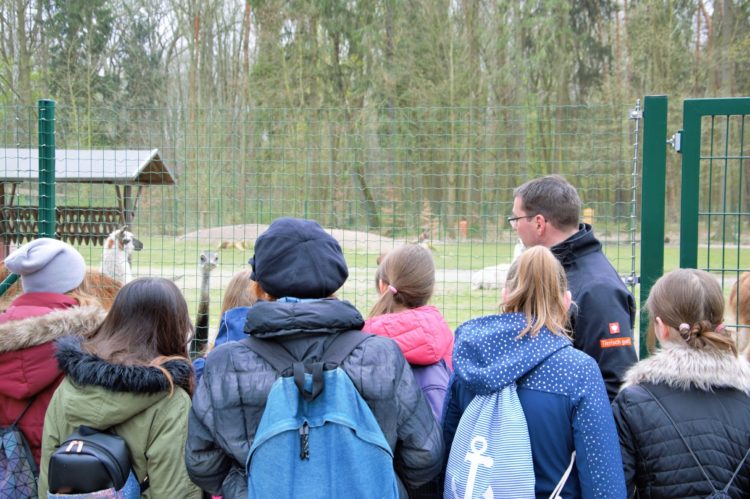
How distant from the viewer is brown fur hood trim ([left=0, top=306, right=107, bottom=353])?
2928 mm

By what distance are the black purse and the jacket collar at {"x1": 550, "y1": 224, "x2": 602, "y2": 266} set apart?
206cm

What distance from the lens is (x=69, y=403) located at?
2.65 m

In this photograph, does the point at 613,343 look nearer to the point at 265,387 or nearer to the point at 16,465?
the point at 265,387

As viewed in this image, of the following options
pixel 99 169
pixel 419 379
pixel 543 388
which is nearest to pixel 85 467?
pixel 419 379

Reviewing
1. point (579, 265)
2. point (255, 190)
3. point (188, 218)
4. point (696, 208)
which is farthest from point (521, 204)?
point (188, 218)

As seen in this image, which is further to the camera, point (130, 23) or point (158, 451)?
point (130, 23)

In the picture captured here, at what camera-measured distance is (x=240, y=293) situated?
3.83m

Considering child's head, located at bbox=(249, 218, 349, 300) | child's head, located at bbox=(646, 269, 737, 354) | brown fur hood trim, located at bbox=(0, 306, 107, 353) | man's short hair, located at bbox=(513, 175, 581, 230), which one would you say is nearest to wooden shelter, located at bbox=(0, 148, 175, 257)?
brown fur hood trim, located at bbox=(0, 306, 107, 353)

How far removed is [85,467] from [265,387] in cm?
82

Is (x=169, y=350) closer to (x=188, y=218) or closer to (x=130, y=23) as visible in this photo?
(x=188, y=218)

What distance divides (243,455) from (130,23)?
3010 centimetres

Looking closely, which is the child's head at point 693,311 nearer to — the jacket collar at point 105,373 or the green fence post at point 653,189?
the green fence post at point 653,189

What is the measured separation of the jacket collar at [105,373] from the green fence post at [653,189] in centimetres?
248

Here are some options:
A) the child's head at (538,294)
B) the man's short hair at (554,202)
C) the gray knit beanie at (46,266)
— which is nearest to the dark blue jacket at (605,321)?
the man's short hair at (554,202)
